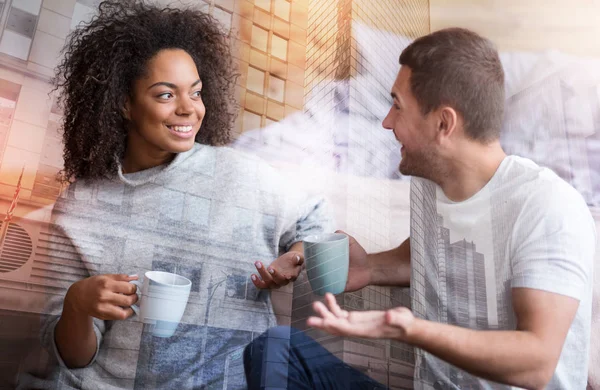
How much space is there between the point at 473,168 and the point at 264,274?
0.54 meters

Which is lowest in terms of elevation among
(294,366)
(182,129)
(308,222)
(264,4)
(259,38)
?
(294,366)

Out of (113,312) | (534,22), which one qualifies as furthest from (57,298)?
(534,22)

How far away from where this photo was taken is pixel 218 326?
138 centimetres

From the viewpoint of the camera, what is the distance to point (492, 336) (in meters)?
1.07

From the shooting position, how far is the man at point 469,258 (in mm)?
1052

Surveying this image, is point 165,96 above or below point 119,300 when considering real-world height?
above

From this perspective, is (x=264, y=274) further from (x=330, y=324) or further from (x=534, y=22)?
(x=534, y=22)

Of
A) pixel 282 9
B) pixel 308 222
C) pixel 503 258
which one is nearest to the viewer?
pixel 503 258

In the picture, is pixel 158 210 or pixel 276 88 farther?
pixel 276 88

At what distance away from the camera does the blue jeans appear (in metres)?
1.38

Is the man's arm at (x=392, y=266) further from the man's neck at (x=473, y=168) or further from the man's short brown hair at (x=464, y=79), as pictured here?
the man's short brown hair at (x=464, y=79)

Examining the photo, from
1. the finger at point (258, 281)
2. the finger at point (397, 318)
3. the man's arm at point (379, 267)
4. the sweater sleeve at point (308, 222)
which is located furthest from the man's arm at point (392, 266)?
the finger at point (397, 318)

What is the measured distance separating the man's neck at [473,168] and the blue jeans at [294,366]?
0.47m

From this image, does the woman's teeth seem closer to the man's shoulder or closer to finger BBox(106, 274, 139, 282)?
finger BBox(106, 274, 139, 282)
